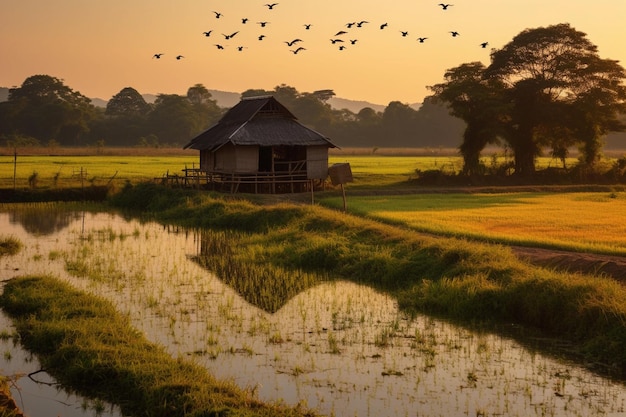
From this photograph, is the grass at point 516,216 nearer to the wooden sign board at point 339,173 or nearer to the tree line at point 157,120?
the wooden sign board at point 339,173

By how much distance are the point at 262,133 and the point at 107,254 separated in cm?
1689

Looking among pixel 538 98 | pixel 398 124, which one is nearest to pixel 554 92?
pixel 538 98

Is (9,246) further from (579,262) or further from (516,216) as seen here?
(516,216)

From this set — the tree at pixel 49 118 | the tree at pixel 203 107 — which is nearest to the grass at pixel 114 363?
the tree at pixel 49 118

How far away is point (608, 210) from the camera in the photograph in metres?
29.6

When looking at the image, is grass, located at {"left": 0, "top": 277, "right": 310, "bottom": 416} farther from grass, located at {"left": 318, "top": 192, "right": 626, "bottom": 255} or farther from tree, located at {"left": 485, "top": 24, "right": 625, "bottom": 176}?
tree, located at {"left": 485, "top": 24, "right": 625, "bottom": 176}

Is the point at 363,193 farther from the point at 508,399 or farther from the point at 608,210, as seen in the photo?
the point at 508,399

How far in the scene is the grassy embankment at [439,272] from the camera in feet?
40.2

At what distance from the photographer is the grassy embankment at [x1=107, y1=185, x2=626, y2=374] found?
12242 millimetres

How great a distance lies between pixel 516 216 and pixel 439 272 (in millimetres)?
11872

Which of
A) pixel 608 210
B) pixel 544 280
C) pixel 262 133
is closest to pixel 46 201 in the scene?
pixel 262 133

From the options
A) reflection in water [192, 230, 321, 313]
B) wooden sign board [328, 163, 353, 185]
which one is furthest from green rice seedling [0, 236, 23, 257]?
wooden sign board [328, 163, 353, 185]

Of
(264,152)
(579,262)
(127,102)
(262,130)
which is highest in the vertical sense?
(127,102)

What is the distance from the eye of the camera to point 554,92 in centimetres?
4575
